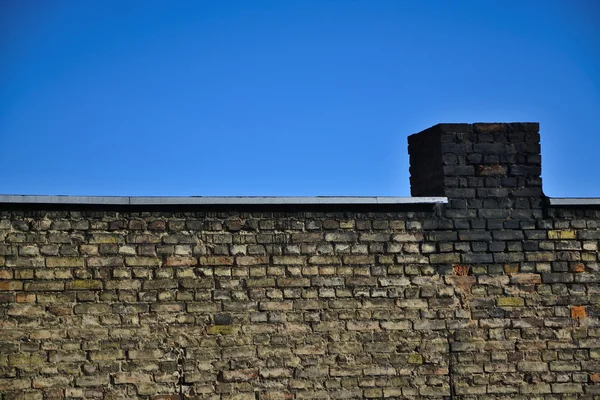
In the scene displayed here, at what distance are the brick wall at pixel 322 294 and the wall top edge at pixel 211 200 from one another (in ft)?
0.26

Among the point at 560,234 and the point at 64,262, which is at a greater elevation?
the point at 560,234

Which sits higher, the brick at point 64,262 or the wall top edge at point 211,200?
the wall top edge at point 211,200

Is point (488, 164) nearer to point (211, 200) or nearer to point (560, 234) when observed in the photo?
point (560, 234)

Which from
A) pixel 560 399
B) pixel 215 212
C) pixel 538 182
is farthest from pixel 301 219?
pixel 560 399

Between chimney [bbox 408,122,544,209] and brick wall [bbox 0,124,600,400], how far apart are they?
0.02m

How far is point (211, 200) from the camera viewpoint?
26.7 feet

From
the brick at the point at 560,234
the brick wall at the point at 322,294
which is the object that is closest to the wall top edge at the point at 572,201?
the brick wall at the point at 322,294

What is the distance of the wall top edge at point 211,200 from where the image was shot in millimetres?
7848

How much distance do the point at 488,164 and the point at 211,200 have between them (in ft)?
8.93

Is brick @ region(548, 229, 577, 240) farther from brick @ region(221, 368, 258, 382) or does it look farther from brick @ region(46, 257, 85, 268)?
brick @ region(46, 257, 85, 268)

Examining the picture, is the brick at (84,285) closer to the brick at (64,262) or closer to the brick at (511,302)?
the brick at (64,262)

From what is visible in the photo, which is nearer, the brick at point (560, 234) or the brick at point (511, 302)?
the brick at point (511, 302)

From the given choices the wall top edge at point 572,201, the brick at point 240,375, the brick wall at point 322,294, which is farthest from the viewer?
the wall top edge at point 572,201

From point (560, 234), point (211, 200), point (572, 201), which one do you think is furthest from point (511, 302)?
point (211, 200)
